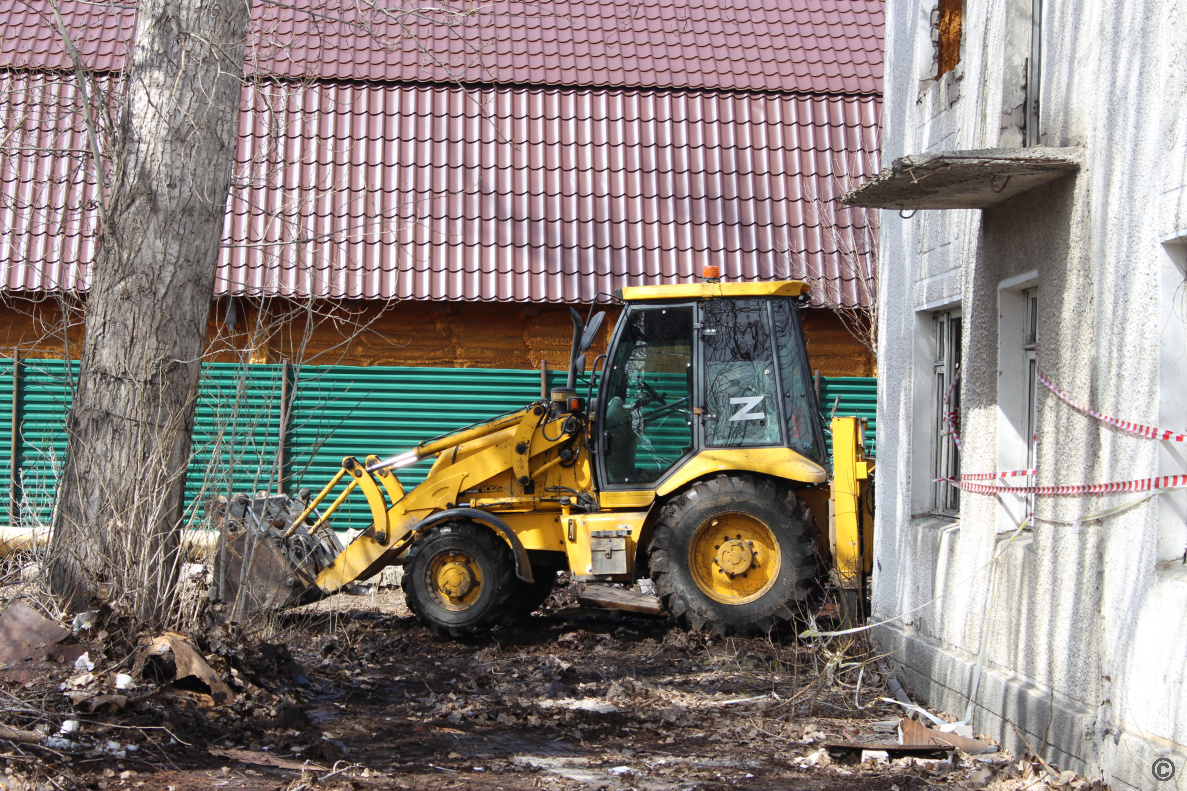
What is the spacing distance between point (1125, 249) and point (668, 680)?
3.82 metres

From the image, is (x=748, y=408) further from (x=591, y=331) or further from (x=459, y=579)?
(x=459, y=579)

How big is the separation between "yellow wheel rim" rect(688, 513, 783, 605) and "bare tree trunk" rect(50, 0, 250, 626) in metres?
3.55

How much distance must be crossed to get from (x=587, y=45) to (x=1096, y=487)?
35.0ft

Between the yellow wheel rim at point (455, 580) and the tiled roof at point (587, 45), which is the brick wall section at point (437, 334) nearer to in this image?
the tiled roof at point (587, 45)

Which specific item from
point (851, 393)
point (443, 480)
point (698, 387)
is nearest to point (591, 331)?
Result: point (698, 387)

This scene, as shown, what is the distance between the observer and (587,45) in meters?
14.2

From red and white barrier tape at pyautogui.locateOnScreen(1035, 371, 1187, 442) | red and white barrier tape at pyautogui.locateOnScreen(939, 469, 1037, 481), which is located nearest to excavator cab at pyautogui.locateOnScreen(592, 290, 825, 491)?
red and white barrier tape at pyautogui.locateOnScreen(939, 469, 1037, 481)

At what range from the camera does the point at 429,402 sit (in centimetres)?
1180

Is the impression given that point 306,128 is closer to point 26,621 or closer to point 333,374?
point 333,374

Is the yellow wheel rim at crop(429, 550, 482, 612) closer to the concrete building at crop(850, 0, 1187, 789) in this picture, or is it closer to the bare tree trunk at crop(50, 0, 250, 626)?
the bare tree trunk at crop(50, 0, 250, 626)

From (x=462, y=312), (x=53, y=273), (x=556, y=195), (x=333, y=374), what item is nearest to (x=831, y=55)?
(x=556, y=195)

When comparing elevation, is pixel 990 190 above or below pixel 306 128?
below

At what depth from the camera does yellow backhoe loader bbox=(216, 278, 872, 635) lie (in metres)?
7.97

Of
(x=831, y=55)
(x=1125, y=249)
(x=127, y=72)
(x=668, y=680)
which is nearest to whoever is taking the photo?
(x=1125, y=249)
